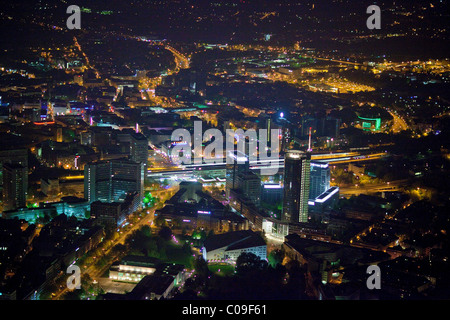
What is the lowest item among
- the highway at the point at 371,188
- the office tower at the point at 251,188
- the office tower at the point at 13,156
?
the highway at the point at 371,188

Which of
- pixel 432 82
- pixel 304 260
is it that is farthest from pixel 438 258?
pixel 432 82

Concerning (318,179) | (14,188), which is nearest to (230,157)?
(318,179)

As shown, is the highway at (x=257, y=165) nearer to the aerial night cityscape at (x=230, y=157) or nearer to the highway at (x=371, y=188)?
the aerial night cityscape at (x=230, y=157)

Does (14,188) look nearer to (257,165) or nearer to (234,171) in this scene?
(234,171)

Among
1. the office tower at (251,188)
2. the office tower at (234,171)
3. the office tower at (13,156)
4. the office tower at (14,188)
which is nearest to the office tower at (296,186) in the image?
the office tower at (251,188)

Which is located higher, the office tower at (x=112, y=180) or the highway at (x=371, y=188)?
the office tower at (x=112, y=180)

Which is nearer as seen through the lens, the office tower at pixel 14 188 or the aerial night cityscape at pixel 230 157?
the aerial night cityscape at pixel 230 157
